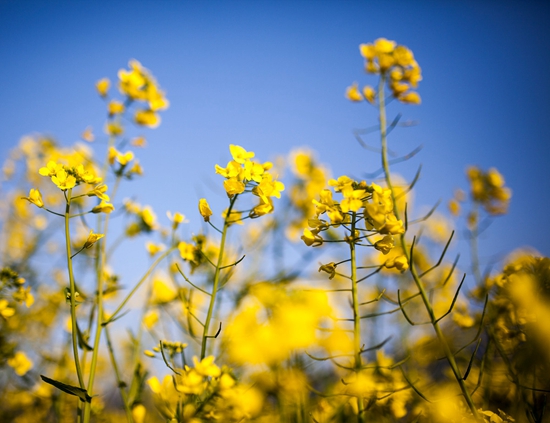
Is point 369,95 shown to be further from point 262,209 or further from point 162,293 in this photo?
point 162,293

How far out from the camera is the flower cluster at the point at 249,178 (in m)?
1.32

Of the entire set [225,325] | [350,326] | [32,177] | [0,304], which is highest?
[32,177]

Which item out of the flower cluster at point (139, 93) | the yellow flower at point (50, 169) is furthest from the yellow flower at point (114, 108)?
the yellow flower at point (50, 169)

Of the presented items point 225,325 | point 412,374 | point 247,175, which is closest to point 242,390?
point 225,325

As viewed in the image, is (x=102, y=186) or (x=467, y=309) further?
(x=467, y=309)

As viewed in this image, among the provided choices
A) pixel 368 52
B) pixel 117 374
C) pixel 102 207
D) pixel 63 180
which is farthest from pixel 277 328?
pixel 368 52

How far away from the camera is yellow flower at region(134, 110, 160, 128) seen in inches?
99.6

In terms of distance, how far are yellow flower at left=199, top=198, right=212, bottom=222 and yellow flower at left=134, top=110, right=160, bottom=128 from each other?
1443mm

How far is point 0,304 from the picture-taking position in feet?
5.58

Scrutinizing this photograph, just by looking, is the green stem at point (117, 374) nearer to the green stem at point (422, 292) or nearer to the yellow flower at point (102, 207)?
the yellow flower at point (102, 207)

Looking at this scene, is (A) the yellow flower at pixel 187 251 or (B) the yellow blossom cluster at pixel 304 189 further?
(B) the yellow blossom cluster at pixel 304 189

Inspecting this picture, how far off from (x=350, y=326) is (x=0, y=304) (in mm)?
1760

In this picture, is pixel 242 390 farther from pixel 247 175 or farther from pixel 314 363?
pixel 247 175

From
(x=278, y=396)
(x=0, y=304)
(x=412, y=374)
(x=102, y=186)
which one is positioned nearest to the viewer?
(x=102, y=186)
